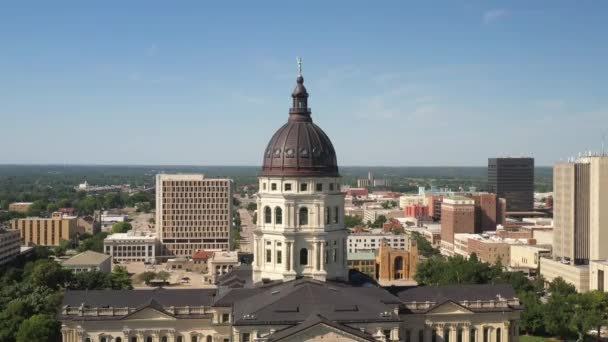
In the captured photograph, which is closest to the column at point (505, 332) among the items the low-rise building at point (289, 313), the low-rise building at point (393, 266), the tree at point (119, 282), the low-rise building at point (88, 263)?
the low-rise building at point (289, 313)

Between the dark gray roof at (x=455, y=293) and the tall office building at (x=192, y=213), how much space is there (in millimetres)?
109785

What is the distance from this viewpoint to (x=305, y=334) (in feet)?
183

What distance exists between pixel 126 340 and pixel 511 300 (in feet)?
130

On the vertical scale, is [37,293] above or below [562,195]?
below

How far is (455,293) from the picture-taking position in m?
73.8

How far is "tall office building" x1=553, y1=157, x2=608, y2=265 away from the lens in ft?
456

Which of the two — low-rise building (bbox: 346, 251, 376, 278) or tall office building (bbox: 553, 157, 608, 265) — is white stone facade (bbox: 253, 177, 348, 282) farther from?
tall office building (bbox: 553, 157, 608, 265)

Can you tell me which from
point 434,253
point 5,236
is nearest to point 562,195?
point 434,253

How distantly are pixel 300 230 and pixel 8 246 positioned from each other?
100033 millimetres

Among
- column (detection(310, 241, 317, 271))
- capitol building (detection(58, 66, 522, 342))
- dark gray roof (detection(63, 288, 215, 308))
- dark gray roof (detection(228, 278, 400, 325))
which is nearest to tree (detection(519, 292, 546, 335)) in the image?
capitol building (detection(58, 66, 522, 342))

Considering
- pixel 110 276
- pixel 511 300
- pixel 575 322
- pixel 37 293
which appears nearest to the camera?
pixel 511 300

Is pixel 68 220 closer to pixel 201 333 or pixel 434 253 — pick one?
pixel 434 253

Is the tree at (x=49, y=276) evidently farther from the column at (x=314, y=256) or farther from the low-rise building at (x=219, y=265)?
the column at (x=314, y=256)

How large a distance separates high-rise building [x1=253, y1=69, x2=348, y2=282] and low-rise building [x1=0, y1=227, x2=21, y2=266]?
301 feet
